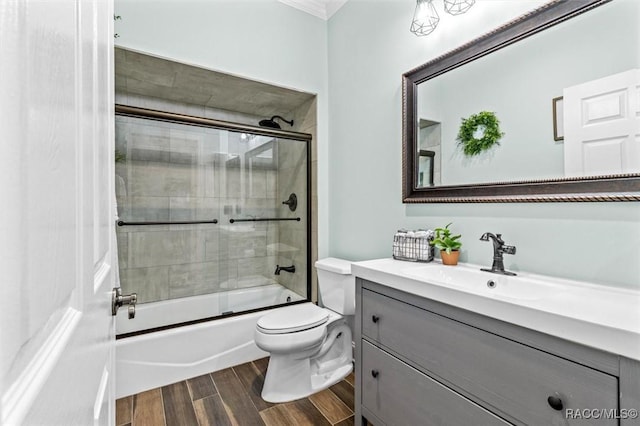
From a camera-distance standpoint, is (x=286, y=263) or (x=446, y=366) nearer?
(x=446, y=366)

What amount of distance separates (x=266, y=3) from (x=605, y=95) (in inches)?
86.6

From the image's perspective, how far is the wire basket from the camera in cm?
154

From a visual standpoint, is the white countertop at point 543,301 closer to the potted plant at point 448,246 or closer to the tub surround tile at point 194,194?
the potted plant at point 448,246

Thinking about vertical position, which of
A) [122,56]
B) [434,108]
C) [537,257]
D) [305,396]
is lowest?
[305,396]

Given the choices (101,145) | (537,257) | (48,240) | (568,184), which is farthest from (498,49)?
(48,240)

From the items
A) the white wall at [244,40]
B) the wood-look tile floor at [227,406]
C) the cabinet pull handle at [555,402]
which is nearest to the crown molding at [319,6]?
the white wall at [244,40]

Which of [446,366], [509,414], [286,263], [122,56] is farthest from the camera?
[286,263]

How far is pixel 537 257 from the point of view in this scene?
3.99 ft

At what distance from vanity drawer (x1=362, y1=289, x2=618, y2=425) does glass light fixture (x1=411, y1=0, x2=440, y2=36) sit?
1455mm

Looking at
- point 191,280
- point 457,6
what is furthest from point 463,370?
point 191,280

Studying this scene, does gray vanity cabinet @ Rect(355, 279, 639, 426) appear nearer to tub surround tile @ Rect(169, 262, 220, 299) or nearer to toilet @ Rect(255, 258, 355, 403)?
toilet @ Rect(255, 258, 355, 403)

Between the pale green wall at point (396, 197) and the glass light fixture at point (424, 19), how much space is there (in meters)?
0.05

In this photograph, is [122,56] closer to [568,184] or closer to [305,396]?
[305,396]

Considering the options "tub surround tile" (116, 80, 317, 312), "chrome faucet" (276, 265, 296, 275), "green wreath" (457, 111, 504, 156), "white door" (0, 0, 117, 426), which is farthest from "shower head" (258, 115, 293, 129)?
"white door" (0, 0, 117, 426)
